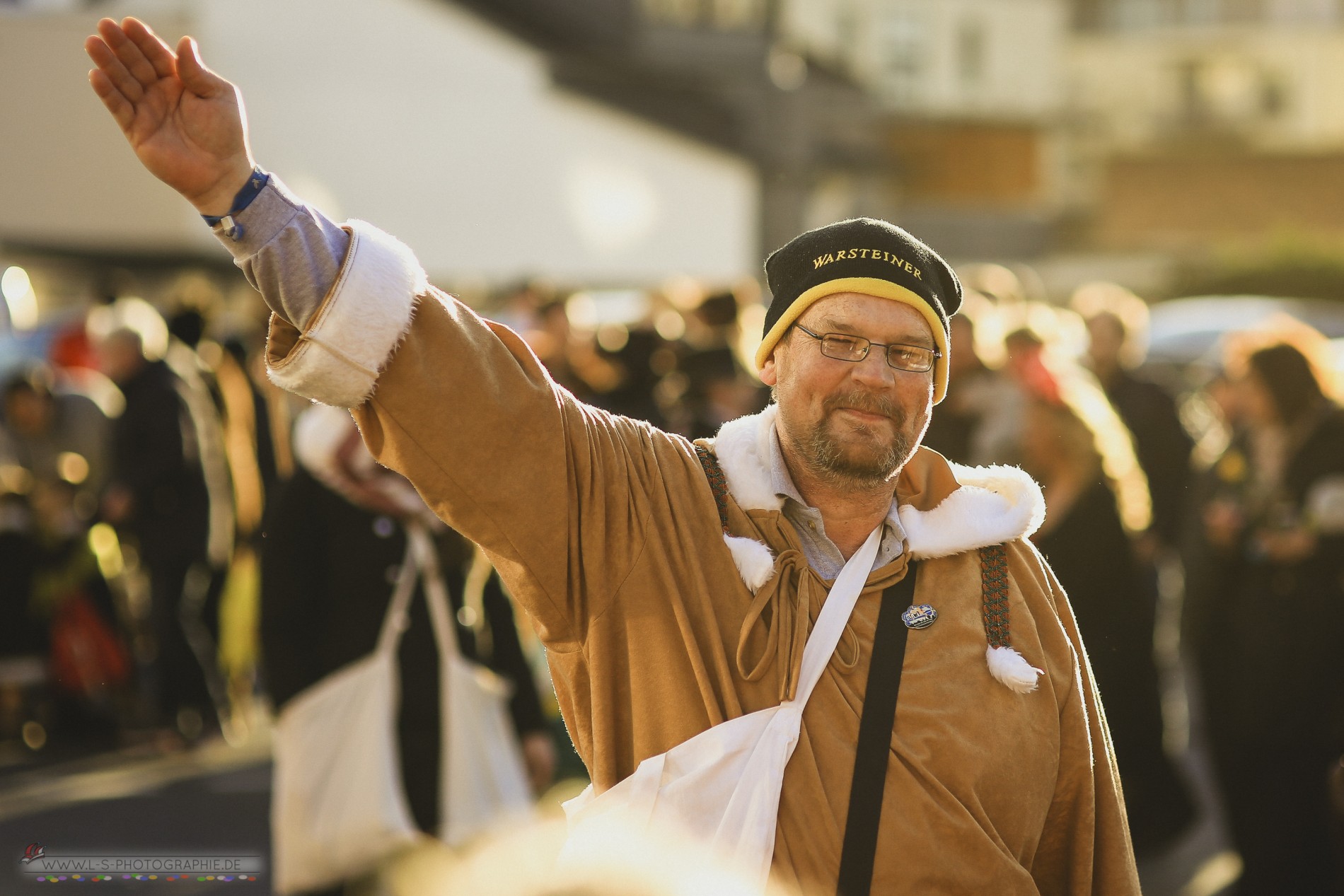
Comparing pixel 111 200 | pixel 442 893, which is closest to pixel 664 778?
pixel 442 893

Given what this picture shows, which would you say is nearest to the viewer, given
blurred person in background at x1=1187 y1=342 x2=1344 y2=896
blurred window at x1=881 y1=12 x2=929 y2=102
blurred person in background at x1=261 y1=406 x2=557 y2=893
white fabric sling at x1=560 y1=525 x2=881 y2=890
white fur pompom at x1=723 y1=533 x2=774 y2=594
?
white fabric sling at x1=560 y1=525 x2=881 y2=890

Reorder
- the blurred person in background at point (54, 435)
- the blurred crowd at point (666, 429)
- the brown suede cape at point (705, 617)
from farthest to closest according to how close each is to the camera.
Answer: the blurred person in background at point (54, 435), the blurred crowd at point (666, 429), the brown suede cape at point (705, 617)

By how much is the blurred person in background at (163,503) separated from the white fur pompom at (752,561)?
21.4 feet

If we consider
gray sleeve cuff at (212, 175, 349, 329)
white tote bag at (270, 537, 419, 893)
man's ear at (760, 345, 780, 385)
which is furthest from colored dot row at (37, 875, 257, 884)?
gray sleeve cuff at (212, 175, 349, 329)

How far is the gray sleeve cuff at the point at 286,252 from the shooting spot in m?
2.27

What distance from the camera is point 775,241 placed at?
2439 centimetres

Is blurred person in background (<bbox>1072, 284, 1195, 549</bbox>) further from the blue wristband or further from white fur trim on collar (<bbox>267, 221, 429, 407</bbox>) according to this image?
the blue wristband

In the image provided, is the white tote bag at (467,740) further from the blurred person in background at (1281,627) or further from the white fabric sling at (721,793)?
the blurred person in background at (1281,627)

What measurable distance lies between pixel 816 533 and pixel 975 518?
260mm

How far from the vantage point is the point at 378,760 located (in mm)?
4867

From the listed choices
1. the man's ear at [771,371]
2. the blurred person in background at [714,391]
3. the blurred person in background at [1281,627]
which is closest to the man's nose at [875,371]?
the man's ear at [771,371]

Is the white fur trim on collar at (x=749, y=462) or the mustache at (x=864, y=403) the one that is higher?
the mustache at (x=864, y=403)

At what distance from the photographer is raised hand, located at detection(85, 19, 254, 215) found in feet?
7.41

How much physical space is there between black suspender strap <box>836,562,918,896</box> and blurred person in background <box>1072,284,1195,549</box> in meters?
6.27
